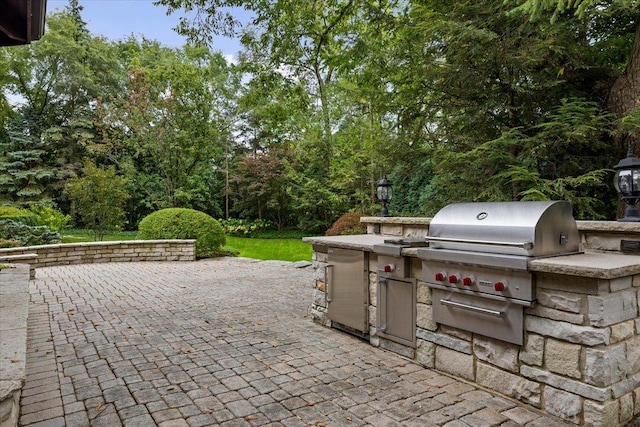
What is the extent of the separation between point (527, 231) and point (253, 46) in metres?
5.65

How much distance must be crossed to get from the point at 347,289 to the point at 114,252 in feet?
22.1

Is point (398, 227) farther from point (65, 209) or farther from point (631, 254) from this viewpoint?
point (65, 209)

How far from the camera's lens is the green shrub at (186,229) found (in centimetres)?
895

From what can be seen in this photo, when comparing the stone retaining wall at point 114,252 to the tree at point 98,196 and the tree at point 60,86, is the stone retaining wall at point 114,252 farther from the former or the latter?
the tree at point 60,86

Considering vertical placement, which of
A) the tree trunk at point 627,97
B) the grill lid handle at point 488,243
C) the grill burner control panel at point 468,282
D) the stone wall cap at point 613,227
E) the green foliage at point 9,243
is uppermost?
the tree trunk at point 627,97

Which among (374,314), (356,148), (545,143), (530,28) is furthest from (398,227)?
(356,148)

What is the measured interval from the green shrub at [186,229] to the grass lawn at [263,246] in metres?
1.10

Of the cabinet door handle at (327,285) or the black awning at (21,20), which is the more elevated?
the black awning at (21,20)

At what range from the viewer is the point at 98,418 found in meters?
2.20

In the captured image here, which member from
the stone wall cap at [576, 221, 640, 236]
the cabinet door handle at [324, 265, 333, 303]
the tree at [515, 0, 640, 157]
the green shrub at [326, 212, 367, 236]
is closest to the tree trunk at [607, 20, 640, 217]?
the tree at [515, 0, 640, 157]

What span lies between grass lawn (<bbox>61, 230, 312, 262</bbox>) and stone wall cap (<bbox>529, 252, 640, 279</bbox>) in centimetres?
730

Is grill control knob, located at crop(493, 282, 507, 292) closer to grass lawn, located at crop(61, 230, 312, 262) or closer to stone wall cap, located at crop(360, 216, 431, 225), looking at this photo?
stone wall cap, located at crop(360, 216, 431, 225)

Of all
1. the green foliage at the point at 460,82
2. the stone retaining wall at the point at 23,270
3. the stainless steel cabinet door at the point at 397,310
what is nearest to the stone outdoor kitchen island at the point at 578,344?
the stainless steel cabinet door at the point at 397,310

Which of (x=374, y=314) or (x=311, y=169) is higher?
(x=311, y=169)
